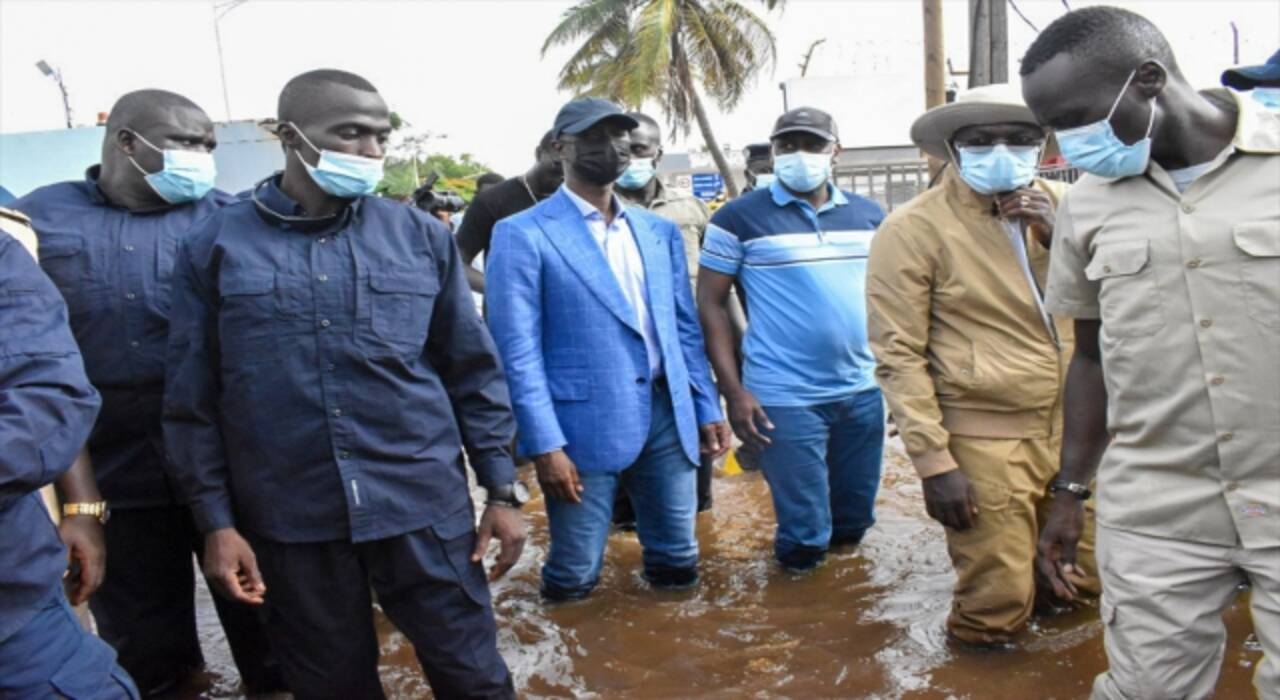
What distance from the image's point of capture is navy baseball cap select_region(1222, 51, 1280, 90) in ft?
7.84

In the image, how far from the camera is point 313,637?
264cm

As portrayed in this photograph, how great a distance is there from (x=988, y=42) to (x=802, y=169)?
3.53m

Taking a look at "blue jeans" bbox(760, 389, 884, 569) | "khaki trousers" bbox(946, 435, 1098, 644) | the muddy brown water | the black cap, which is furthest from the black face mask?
the muddy brown water

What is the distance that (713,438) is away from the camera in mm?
4102

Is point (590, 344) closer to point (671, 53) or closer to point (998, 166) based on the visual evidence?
point (998, 166)

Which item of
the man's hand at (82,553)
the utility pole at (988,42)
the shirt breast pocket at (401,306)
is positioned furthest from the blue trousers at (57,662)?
the utility pole at (988,42)

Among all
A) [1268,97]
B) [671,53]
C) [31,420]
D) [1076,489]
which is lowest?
[1076,489]

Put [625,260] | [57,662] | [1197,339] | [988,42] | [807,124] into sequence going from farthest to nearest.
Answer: [988,42] → [807,124] → [625,260] → [1197,339] → [57,662]

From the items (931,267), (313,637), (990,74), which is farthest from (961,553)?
(990,74)

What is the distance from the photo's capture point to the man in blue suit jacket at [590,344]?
143 inches

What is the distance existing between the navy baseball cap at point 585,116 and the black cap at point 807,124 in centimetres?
78

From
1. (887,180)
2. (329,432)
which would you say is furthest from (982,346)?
(887,180)

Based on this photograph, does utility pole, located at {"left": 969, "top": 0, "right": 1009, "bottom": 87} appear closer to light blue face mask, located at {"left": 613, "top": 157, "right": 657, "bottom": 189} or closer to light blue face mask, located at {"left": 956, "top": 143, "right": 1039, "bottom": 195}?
light blue face mask, located at {"left": 613, "top": 157, "right": 657, "bottom": 189}

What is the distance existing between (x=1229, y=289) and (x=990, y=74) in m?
5.37
